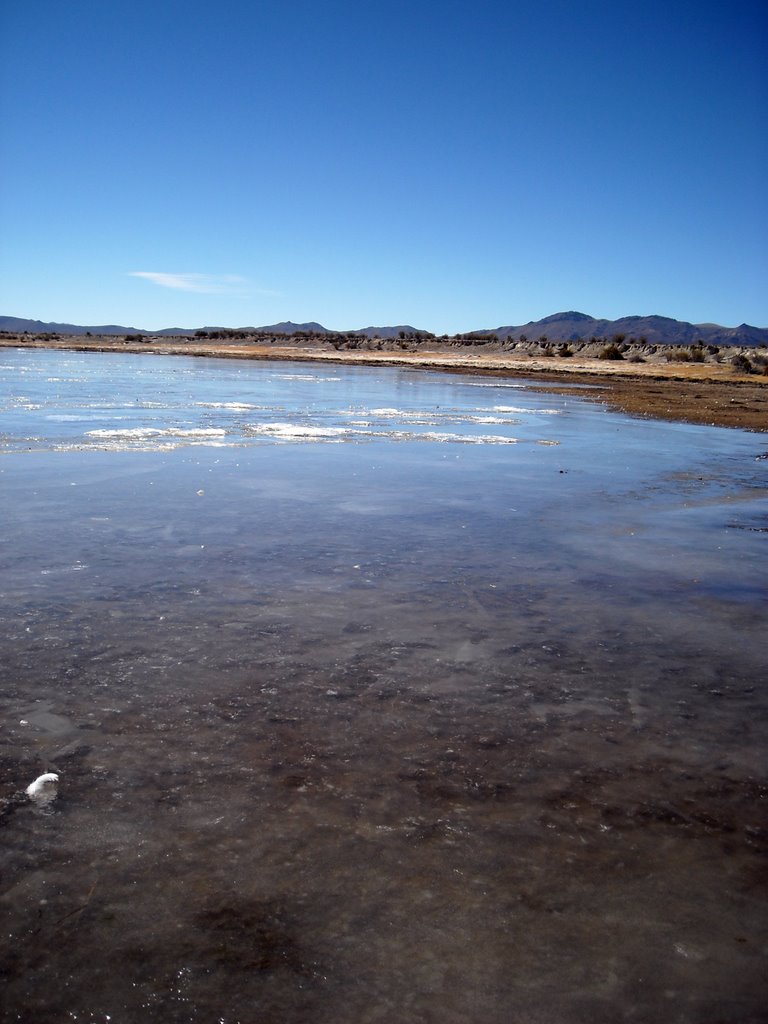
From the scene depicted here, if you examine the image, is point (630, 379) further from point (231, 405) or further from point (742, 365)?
point (231, 405)

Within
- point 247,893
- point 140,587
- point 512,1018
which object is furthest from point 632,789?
point 140,587

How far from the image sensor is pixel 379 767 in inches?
132

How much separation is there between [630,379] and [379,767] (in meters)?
39.3

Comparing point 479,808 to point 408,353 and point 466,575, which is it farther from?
point 408,353

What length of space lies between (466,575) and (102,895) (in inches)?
163

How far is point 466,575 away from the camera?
6.26 metres

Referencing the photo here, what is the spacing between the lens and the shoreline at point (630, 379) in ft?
77.8

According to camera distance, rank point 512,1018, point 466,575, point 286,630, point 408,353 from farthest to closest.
Result: 1. point 408,353
2. point 466,575
3. point 286,630
4. point 512,1018

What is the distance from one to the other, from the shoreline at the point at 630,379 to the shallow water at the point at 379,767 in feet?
54.4

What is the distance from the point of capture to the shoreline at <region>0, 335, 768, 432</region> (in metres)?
23.7

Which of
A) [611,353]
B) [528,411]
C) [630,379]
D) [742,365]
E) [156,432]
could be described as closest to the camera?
[156,432]

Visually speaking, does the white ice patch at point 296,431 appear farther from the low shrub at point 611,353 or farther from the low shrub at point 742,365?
the low shrub at point 611,353

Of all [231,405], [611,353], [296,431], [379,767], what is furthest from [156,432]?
[611,353]

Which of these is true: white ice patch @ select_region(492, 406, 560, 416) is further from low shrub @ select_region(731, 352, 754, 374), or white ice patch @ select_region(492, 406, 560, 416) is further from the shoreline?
low shrub @ select_region(731, 352, 754, 374)
